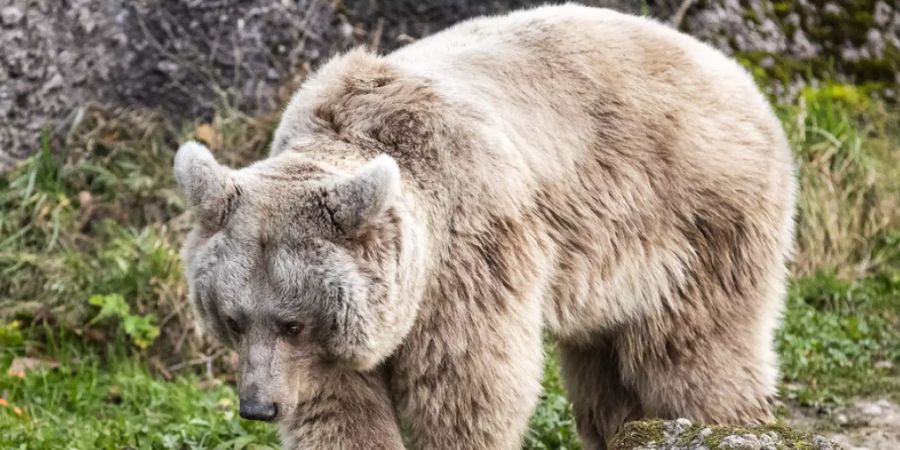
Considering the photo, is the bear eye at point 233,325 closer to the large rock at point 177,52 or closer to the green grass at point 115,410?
the green grass at point 115,410

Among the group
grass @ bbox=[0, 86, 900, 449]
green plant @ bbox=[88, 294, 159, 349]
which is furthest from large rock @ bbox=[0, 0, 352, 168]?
green plant @ bbox=[88, 294, 159, 349]

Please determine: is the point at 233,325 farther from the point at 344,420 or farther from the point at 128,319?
the point at 128,319

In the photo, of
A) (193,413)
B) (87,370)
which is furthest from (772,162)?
(87,370)

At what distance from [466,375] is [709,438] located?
1094mm

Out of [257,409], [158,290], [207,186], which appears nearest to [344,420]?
[257,409]

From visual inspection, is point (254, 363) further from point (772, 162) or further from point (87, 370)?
point (87, 370)

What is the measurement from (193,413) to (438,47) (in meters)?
2.46

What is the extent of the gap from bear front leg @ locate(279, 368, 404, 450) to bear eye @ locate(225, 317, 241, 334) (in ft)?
1.33

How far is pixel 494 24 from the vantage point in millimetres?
5793

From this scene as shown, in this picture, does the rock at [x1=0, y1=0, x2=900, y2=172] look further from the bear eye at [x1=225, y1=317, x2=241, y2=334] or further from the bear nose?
the bear nose

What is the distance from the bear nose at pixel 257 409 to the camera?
461 centimetres

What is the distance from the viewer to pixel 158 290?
7848mm

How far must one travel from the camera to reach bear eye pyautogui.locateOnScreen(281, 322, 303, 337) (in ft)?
15.0

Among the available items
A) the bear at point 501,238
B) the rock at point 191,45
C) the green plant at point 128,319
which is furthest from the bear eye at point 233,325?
the rock at point 191,45
